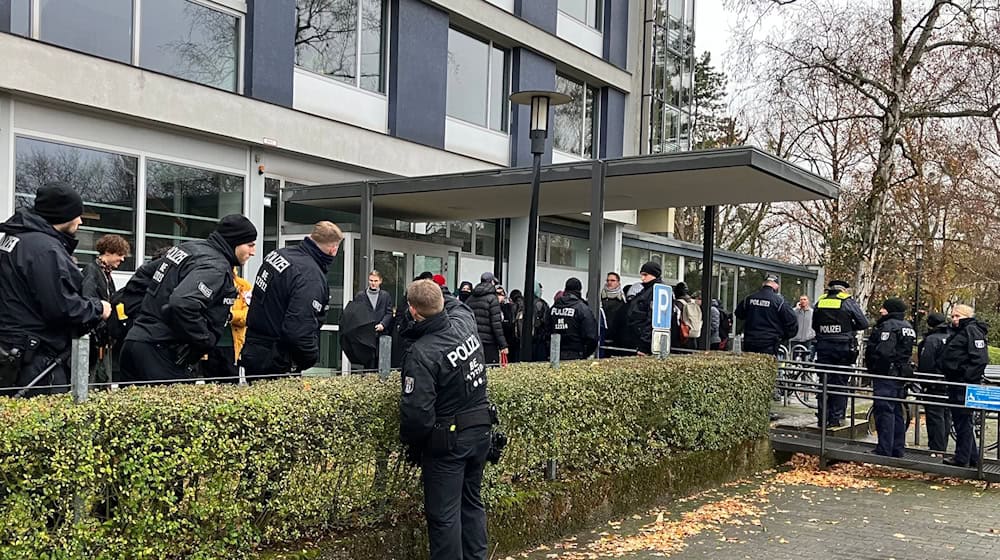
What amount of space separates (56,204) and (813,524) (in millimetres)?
6397

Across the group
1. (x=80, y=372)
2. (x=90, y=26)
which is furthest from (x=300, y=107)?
(x=80, y=372)

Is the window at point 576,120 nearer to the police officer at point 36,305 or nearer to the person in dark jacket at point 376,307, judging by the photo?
the person in dark jacket at point 376,307

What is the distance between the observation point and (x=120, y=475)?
12.7 feet

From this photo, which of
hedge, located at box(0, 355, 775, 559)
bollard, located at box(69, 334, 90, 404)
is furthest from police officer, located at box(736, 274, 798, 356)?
bollard, located at box(69, 334, 90, 404)

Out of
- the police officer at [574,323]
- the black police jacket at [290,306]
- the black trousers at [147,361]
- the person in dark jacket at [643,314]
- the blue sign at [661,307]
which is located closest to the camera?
the black trousers at [147,361]

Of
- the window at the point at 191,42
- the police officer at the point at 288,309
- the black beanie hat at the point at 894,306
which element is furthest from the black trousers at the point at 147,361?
the black beanie hat at the point at 894,306

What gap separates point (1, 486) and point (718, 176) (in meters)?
8.00

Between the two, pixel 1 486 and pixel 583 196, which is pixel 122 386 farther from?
pixel 583 196

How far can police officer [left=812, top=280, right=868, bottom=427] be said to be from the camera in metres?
→ 11.7

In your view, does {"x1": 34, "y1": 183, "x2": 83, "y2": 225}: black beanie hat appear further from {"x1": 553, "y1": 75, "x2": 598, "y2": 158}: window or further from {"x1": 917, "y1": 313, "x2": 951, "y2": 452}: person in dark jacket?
{"x1": 553, "y1": 75, "x2": 598, "y2": 158}: window

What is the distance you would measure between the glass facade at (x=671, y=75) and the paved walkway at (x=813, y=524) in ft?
47.7

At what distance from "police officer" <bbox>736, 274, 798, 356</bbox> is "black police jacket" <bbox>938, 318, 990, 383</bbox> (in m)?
2.95

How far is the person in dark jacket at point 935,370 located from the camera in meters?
9.88

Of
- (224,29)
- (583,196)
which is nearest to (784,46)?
(583,196)
